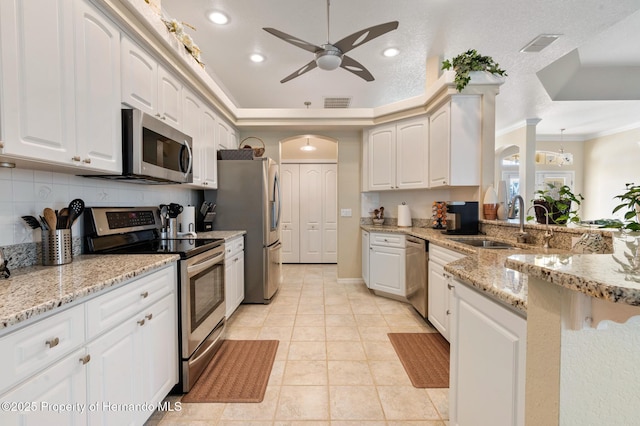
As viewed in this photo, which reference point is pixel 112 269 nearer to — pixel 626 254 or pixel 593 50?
pixel 626 254

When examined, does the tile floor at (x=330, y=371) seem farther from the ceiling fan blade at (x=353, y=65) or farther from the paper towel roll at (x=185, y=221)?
the ceiling fan blade at (x=353, y=65)

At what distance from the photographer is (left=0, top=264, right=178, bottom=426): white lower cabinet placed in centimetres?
81

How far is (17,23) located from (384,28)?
1.95 meters

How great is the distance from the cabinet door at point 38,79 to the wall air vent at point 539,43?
3.77m

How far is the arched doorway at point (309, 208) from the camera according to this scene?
5738 millimetres

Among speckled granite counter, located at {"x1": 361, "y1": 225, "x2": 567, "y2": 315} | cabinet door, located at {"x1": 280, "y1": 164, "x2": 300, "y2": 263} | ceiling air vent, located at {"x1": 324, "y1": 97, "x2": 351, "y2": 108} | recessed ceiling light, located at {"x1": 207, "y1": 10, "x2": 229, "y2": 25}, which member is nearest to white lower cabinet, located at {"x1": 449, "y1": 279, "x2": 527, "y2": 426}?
speckled granite counter, located at {"x1": 361, "y1": 225, "x2": 567, "y2": 315}

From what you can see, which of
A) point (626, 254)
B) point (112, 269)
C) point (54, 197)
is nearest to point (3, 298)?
point (112, 269)

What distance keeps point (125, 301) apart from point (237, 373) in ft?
3.64

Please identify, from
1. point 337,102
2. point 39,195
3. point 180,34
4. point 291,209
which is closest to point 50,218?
point 39,195

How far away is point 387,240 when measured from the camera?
3.42 metres

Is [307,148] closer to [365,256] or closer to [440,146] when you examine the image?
[365,256]

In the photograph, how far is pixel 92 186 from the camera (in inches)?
71.7

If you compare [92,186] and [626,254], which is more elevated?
[92,186]

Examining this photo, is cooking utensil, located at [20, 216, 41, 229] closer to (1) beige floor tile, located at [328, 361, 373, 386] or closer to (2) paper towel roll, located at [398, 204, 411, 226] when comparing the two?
(1) beige floor tile, located at [328, 361, 373, 386]
